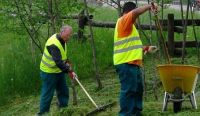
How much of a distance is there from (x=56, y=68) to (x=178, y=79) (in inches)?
98.7

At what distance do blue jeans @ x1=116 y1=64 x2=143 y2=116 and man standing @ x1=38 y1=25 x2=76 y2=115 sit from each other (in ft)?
4.95

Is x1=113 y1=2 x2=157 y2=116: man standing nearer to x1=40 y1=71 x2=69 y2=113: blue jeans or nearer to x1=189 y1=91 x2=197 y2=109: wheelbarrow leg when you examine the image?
x1=189 y1=91 x2=197 y2=109: wheelbarrow leg

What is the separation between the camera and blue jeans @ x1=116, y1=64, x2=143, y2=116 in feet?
24.6

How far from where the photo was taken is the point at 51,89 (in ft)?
30.1

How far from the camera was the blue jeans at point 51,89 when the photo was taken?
9117mm

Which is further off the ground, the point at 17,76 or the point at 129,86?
the point at 129,86

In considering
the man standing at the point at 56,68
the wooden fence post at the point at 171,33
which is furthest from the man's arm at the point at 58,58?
the wooden fence post at the point at 171,33

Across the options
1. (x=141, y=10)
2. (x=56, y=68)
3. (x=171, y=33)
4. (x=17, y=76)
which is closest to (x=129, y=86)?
(x=141, y=10)

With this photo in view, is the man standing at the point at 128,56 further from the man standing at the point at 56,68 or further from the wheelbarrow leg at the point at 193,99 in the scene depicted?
the man standing at the point at 56,68

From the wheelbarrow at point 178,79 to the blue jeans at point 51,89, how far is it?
2.25 meters

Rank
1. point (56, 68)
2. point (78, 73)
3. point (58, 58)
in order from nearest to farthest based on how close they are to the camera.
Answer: point (58, 58), point (56, 68), point (78, 73)

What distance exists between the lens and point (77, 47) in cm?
1470

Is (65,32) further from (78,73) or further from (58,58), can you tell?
(78,73)

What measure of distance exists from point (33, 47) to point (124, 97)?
6779 mm
